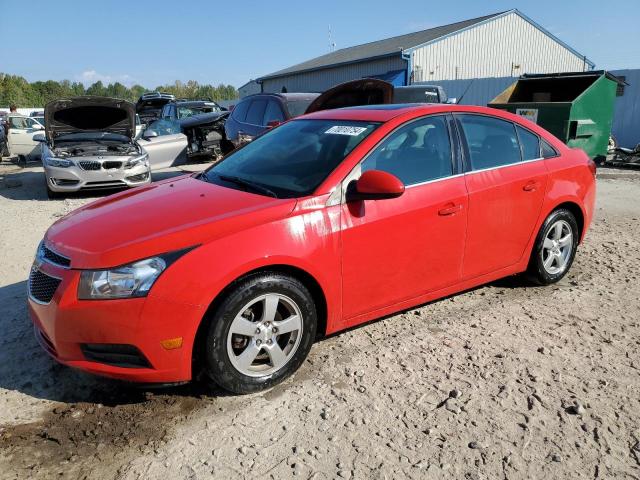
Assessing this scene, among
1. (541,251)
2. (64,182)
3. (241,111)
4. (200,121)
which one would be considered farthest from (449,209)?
(200,121)

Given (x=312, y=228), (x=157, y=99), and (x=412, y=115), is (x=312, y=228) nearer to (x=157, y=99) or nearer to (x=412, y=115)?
(x=412, y=115)

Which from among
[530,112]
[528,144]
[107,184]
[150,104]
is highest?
[150,104]

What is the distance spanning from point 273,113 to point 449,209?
236 inches

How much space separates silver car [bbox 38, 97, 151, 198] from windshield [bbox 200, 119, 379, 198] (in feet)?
18.6

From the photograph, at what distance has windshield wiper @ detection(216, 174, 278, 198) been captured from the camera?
3141mm

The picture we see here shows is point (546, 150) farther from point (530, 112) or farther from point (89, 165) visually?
point (89, 165)

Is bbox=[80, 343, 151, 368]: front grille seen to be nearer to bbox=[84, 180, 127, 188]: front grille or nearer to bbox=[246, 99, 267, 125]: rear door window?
bbox=[84, 180, 127, 188]: front grille

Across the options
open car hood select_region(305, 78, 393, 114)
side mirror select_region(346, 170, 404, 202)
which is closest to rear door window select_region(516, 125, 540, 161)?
side mirror select_region(346, 170, 404, 202)

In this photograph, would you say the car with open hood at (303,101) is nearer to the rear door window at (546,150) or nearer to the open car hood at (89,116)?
the open car hood at (89,116)

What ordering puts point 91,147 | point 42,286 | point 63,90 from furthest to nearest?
point 63,90 → point 91,147 → point 42,286

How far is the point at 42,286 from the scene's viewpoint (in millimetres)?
2799

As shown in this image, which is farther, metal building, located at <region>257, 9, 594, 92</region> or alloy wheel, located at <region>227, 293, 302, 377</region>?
metal building, located at <region>257, 9, 594, 92</region>

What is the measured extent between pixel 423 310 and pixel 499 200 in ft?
3.37

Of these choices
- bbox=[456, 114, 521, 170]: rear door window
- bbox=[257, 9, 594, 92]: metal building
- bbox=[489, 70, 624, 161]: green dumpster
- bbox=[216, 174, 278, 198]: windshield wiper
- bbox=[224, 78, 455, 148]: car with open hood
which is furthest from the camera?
bbox=[257, 9, 594, 92]: metal building
